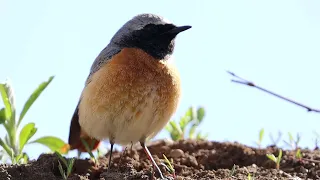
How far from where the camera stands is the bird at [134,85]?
17.6 ft

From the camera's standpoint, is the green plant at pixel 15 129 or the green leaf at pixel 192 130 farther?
the green leaf at pixel 192 130

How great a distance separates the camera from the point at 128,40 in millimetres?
5992

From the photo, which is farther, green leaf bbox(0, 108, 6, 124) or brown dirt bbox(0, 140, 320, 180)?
green leaf bbox(0, 108, 6, 124)

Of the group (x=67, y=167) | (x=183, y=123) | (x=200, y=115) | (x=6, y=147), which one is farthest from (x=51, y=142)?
(x=200, y=115)

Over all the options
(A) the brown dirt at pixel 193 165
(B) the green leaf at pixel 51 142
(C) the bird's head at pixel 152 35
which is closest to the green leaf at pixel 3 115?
(B) the green leaf at pixel 51 142

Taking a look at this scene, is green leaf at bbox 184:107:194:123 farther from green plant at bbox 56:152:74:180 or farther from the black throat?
green plant at bbox 56:152:74:180

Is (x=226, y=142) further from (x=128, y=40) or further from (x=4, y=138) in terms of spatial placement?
(x=4, y=138)

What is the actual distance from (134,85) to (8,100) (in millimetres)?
1392

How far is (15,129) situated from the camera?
576cm

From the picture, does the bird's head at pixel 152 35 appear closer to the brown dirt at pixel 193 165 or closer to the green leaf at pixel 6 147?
the brown dirt at pixel 193 165

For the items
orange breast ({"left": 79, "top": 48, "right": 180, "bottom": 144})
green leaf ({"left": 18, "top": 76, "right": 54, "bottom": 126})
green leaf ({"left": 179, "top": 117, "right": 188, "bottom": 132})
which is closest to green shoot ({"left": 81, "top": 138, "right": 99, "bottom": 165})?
orange breast ({"left": 79, "top": 48, "right": 180, "bottom": 144})

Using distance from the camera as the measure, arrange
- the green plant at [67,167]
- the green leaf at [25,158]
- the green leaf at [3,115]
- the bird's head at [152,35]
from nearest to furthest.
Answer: the green plant at [67,167] < the green leaf at [25,158] < the green leaf at [3,115] < the bird's head at [152,35]

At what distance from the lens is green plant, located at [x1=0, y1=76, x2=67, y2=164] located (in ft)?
18.5

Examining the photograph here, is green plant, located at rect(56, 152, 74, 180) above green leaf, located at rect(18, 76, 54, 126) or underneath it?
underneath
